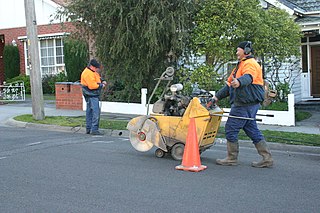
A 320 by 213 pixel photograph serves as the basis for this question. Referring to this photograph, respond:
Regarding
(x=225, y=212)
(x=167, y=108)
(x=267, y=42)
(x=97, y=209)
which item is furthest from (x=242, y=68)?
(x=267, y=42)

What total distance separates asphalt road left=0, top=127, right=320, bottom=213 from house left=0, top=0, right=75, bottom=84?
15180mm

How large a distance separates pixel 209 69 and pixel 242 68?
22.7ft

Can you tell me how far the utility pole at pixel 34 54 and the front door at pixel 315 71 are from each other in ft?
36.3

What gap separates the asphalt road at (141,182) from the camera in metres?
5.93

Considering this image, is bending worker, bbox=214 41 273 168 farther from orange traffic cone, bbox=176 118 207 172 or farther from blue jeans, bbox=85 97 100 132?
blue jeans, bbox=85 97 100 132

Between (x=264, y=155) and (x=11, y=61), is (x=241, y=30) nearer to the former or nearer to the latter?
(x=264, y=155)

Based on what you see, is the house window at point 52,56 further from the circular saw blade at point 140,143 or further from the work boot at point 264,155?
the work boot at point 264,155

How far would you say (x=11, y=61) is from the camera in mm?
25281

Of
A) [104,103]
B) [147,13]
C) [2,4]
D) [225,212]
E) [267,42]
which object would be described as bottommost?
[225,212]

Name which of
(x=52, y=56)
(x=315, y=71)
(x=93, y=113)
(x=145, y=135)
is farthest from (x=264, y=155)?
(x=52, y=56)

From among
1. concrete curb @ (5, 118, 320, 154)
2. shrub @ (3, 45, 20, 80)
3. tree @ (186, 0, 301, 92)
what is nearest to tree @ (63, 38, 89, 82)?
shrub @ (3, 45, 20, 80)

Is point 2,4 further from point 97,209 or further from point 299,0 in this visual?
point 97,209

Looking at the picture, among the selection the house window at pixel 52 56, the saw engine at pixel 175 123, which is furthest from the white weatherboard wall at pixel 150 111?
the house window at pixel 52 56

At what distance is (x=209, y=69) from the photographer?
14.7 metres
